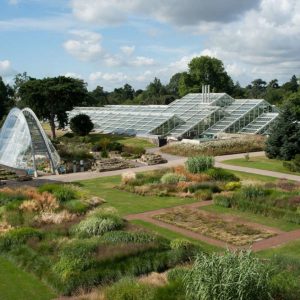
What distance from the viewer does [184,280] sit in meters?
10.0

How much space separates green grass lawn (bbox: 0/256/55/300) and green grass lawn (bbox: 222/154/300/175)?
22.3m

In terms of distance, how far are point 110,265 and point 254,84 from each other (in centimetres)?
13417

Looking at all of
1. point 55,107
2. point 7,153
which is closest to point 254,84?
point 55,107

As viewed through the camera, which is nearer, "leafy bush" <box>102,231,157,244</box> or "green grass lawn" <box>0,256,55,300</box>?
"green grass lawn" <box>0,256,55,300</box>

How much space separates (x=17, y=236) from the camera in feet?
50.3

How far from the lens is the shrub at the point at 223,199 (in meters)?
21.0

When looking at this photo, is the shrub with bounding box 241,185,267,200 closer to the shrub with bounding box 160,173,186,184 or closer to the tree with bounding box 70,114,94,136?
the shrub with bounding box 160,173,186,184

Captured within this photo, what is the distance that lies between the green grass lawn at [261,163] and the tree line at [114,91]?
70.1 feet

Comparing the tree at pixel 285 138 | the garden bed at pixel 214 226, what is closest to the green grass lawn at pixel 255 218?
the garden bed at pixel 214 226

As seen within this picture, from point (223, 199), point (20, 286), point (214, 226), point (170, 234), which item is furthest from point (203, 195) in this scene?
point (20, 286)

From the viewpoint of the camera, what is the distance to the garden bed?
16.3 metres

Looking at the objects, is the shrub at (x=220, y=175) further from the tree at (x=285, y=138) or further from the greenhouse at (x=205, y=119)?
the greenhouse at (x=205, y=119)

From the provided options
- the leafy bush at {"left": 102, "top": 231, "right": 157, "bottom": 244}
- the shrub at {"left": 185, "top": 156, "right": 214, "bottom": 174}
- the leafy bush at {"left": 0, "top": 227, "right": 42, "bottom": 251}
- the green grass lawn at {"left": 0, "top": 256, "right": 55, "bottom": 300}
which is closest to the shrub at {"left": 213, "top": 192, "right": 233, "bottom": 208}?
the shrub at {"left": 185, "top": 156, "right": 214, "bottom": 174}

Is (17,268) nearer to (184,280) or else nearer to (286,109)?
(184,280)
